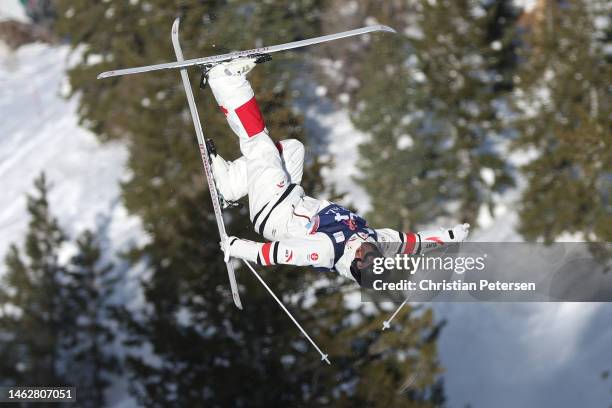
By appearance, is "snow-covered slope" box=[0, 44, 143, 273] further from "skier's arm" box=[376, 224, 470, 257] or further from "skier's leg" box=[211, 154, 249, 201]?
"skier's arm" box=[376, 224, 470, 257]

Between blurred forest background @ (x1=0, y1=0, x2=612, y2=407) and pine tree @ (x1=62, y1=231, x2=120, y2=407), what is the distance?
0.24ft

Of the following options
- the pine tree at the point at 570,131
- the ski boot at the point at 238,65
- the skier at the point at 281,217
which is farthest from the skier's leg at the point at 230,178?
the pine tree at the point at 570,131

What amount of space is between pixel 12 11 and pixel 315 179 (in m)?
49.4

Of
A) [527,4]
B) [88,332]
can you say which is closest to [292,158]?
[88,332]

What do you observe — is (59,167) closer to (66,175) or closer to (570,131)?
(66,175)

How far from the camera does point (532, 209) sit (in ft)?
77.7

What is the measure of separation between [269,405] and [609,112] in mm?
11977

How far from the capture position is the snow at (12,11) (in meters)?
56.9

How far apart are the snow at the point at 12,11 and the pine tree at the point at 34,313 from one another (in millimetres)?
34396

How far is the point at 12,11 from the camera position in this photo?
57719 mm

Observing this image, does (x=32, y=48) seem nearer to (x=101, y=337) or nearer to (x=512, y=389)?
(x=101, y=337)

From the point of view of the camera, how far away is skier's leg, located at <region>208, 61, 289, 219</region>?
779 cm

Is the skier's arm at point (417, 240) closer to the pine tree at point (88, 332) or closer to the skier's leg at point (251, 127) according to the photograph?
the skier's leg at point (251, 127)

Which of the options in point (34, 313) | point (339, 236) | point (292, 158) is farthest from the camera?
point (34, 313)
